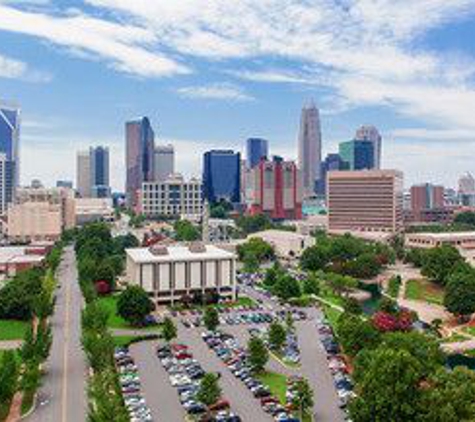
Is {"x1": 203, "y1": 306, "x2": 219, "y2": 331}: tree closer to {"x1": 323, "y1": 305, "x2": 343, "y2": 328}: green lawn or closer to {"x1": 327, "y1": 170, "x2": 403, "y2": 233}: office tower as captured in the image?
{"x1": 323, "y1": 305, "x2": 343, "y2": 328}: green lawn

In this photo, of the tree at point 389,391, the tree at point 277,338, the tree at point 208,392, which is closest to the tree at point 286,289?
the tree at point 277,338

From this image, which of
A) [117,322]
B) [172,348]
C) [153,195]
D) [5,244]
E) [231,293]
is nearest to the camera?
[172,348]

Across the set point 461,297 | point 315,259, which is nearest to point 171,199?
point 315,259

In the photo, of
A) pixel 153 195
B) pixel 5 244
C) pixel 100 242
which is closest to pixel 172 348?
pixel 100 242

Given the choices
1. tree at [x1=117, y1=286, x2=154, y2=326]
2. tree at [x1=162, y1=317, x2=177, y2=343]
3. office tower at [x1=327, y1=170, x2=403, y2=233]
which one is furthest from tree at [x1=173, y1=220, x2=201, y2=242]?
tree at [x1=162, y1=317, x2=177, y2=343]

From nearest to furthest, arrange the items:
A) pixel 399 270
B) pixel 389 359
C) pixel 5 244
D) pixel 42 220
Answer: pixel 389 359, pixel 399 270, pixel 5 244, pixel 42 220

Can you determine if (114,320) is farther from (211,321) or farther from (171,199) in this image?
(171,199)

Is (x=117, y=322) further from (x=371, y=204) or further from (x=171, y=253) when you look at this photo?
Answer: (x=371, y=204)
